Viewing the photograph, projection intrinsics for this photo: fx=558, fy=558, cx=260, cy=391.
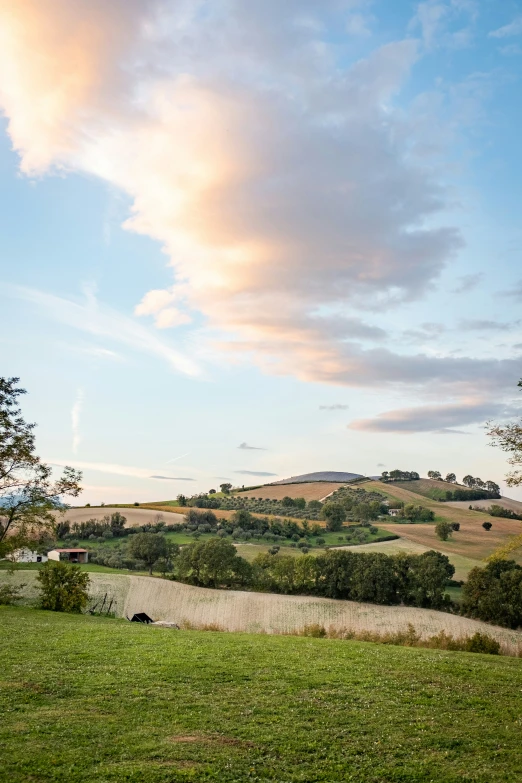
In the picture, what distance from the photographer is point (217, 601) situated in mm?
71375

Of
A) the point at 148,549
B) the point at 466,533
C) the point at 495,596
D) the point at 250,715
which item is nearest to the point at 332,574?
the point at 495,596

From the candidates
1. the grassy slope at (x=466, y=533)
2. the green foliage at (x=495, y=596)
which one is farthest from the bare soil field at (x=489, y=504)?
the green foliage at (x=495, y=596)

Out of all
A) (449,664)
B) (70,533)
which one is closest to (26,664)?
(449,664)

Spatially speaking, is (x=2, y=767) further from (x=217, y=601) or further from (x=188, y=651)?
(x=217, y=601)

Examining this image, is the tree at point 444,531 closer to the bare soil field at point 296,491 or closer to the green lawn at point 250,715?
the bare soil field at point 296,491

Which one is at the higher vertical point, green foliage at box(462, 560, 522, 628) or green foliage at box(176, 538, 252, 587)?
green foliage at box(176, 538, 252, 587)

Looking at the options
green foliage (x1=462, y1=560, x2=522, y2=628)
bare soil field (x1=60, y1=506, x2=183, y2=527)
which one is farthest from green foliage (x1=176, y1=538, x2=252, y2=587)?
bare soil field (x1=60, y1=506, x2=183, y2=527)

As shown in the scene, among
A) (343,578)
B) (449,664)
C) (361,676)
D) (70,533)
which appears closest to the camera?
(361,676)

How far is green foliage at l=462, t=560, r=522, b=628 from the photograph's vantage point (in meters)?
64.8

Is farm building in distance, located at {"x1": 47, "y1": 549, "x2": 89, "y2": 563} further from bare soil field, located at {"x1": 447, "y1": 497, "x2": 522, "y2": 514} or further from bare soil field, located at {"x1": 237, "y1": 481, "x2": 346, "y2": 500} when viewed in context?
bare soil field, located at {"x1": 447, "y1": 497, "x2": 522, "y2": 514}

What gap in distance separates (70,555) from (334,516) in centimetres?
5678

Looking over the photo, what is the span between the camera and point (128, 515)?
389ft

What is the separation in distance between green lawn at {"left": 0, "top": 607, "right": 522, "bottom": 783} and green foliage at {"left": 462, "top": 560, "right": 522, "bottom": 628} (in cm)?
4618

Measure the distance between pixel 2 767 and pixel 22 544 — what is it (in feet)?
121
